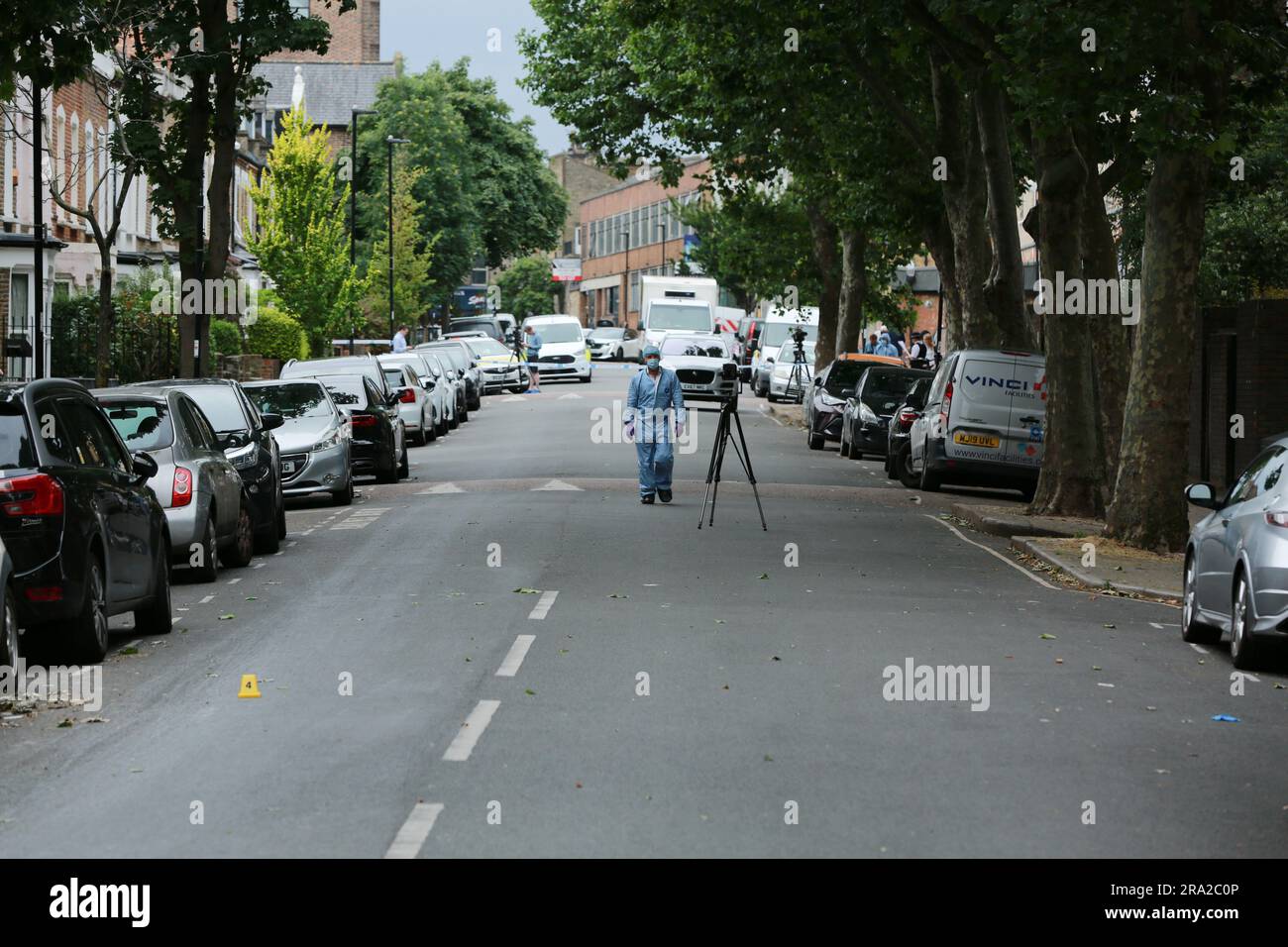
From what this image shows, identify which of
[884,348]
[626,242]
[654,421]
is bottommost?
[654,421]

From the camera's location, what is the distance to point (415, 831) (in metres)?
7.50

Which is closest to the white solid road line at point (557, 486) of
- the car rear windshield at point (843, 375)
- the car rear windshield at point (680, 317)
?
the car rear windshield at point (843, 375)

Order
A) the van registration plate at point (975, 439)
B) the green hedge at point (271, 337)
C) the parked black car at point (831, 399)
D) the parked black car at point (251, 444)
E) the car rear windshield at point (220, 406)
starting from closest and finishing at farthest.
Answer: the parked black car at point (251, 444), the car rear windshield at point (220, 406), the van registration plate at point (975, 439), the parked black car at point (831, 399), the green hedge at point (271, 337)

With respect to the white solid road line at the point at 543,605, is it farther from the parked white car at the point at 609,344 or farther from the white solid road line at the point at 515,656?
the parked white car at the point at 609,344

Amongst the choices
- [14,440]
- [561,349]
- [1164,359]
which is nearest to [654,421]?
[1164,359]

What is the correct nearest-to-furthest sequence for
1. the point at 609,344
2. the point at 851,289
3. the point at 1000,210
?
1. the point at 1000,210
2. the point at 851,289
3. the point at 609,344

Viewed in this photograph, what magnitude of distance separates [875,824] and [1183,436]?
41.1 ft

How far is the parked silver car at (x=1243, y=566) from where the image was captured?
12.0 metres

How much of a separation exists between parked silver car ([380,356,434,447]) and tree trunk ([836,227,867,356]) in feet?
41.1

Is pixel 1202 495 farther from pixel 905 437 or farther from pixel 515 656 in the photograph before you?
pixel 905 437

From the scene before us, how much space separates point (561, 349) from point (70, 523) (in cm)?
5547

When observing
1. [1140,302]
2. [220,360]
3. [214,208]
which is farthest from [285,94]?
[1140,302]

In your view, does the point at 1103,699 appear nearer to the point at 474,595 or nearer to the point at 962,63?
the point at 474,595

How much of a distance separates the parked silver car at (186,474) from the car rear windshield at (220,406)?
225 centimetres
